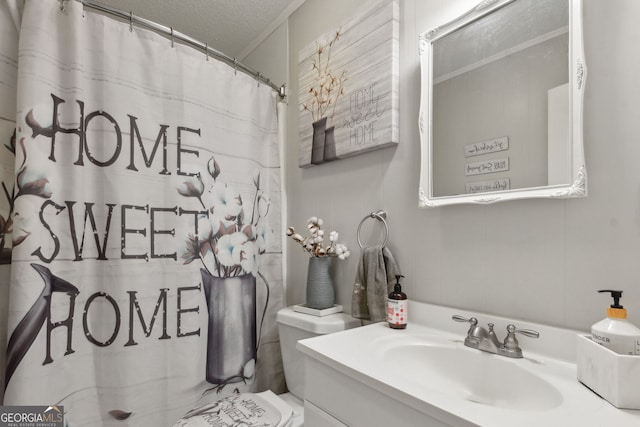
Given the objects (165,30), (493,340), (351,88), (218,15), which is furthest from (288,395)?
(218,15)

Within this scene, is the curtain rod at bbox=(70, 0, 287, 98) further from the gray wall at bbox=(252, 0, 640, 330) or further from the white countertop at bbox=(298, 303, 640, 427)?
the white countertop at bbox=(298, 303, 640, 427)

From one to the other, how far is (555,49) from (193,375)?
1.64 metres

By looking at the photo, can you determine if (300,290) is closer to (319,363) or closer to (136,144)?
(319,363)

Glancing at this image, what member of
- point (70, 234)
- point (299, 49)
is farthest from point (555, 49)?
point (70, 234)

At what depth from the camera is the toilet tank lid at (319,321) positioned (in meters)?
1.25

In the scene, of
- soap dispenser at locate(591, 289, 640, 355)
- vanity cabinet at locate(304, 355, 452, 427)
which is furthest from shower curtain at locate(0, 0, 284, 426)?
soap dispenser at locate(591, 289, 640, 355)

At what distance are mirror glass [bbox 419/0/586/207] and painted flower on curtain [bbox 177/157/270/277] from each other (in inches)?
32.6

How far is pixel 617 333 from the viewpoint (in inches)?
24.5

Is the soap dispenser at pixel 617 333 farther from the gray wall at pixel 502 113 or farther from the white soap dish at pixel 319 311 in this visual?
the white soap dish at pixel 319 311

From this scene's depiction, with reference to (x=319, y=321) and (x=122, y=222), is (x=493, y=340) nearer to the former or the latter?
(x=319, y=321)

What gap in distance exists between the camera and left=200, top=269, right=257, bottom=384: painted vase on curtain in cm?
139

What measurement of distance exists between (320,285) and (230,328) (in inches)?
17.5

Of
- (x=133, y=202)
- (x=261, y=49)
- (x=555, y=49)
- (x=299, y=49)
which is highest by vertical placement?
(x=261, y=49)

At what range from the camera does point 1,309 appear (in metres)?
1.04
